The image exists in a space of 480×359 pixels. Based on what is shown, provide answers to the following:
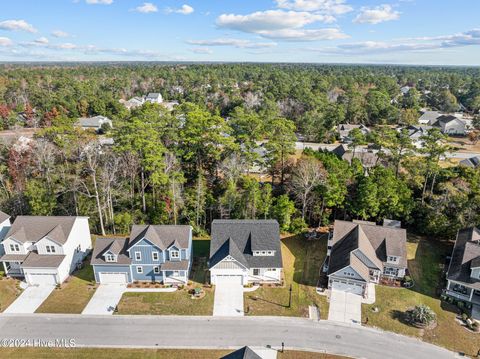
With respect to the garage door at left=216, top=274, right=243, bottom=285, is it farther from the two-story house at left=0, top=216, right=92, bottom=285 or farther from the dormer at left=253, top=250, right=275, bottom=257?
the two-story house at left=0, top=216, right=92, bottom=285

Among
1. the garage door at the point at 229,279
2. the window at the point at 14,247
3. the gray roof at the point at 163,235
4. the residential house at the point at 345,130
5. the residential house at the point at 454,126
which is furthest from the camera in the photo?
the residential house at the point at 454,126

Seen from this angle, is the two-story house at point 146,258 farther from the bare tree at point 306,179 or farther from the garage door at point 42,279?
the bare tree at point 306,179

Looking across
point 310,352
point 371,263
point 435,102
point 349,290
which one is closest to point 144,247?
point 310,352

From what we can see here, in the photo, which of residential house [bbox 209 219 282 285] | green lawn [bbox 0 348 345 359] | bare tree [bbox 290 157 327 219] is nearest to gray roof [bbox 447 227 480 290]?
green lawn [bbox 0 348 345 359]

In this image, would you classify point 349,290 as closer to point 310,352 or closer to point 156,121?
point 310,352

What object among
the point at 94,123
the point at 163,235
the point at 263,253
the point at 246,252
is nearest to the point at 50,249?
the point at 163,235

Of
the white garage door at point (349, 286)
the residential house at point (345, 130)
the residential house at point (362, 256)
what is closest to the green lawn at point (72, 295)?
the residential house at point (362, 256)

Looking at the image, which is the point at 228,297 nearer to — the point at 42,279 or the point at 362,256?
the point at 362,256
